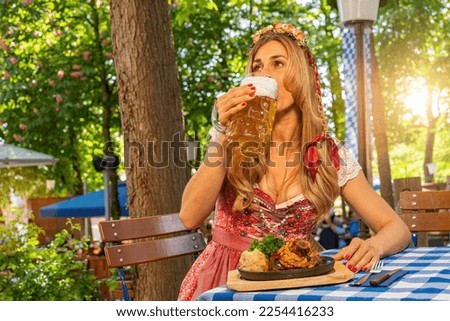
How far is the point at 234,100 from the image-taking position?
2.04 meters

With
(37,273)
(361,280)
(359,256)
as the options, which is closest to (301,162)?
(359,256)

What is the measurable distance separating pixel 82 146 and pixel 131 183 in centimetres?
1347

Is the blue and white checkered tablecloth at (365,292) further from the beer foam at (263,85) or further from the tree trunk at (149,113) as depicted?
the tree trunk at (149,113)

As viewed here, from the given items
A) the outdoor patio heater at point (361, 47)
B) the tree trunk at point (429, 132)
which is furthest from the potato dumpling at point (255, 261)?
the tree trunk at point (429, 132)

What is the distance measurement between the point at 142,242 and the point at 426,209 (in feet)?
4.07

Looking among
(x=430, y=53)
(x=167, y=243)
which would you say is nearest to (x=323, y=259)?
(x=167, y=243)

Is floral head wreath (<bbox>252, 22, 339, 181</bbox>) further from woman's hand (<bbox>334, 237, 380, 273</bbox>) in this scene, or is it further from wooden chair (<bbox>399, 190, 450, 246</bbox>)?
wooden chair (<bbox>399, 190, 450, 246</bbox>)

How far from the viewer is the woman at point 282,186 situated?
2.32m

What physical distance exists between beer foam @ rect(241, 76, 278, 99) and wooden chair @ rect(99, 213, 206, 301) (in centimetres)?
64

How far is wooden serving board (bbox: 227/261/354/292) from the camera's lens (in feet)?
5.35

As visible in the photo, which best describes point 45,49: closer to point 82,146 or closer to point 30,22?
point 30,22

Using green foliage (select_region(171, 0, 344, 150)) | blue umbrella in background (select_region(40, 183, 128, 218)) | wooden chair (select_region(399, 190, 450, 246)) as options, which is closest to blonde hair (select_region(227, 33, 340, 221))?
wooden chair (select_region(399, 190, 450, 246))

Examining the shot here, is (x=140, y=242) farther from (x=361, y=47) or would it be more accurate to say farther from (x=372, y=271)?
(x=361, y=47)
